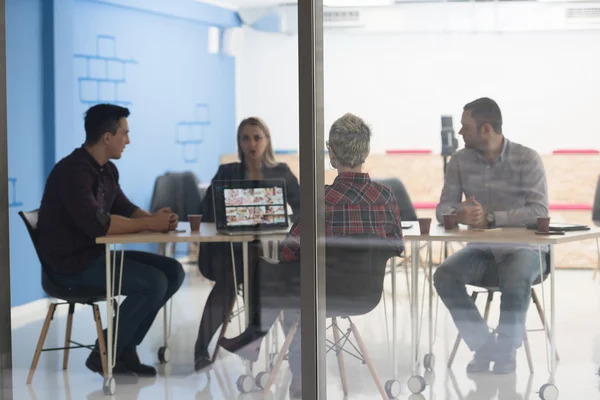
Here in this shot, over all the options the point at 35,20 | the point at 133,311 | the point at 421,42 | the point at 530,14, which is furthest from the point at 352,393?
the point at 35,20

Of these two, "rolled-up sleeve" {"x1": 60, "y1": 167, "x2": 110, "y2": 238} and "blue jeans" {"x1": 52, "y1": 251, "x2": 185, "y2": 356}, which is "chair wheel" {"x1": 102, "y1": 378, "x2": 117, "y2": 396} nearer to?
"blue jeans" {"x1": 52, "y1": 251, "x2": 185, "y2": 356}

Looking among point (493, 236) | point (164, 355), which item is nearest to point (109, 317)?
point (164, 355)

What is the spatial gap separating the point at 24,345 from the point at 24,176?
77 centimetres

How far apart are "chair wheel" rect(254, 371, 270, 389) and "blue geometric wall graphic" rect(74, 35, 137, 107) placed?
1325 millimetres

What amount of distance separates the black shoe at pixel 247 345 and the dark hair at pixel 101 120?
1072 mm

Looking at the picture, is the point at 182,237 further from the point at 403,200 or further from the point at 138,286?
the point at 403,200

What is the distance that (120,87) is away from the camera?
12.5ft

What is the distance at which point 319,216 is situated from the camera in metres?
3.55

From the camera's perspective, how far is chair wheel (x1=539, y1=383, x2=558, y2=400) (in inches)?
136

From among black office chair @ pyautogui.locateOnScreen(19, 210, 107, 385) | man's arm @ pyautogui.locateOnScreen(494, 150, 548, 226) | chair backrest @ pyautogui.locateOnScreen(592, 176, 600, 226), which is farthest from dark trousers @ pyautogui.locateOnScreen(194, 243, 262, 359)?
chair backrest @ pyautogui.locateOnScreen(592, 176, 600, 226)

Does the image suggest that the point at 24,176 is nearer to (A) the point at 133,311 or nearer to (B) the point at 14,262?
(B) the point at 14,262

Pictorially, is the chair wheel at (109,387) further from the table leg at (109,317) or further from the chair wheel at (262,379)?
the chair wheel at (262,379)

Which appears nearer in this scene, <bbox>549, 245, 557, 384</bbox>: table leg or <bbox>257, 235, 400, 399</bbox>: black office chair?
<bbox>549, 245, 557, 384</bbox>: table leg

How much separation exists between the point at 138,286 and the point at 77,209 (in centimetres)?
44
